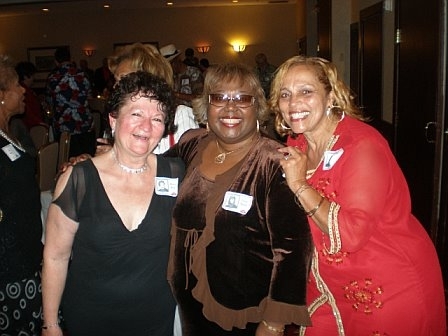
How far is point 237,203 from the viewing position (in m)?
1.94

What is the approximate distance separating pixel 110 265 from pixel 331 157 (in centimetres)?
102

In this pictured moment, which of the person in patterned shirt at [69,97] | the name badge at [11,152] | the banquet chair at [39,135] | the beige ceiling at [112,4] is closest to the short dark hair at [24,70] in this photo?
the person in patterned shirt at [69,97]

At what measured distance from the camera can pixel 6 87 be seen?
104 inches

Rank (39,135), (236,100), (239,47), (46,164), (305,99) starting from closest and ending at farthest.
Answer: (305,99), (236,100), (46,164), (39,135), (239,47)

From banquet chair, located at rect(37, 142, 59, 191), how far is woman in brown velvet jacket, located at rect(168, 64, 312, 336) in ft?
7.42

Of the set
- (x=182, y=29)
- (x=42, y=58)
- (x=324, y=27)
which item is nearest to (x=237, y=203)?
(x=324, y=27)

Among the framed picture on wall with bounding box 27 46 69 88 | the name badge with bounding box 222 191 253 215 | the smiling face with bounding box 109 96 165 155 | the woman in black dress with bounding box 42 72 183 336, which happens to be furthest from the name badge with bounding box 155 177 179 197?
the framed picture on wall with bounding box 27 46 69 88

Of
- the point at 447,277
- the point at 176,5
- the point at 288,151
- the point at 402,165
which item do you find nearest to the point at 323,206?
the point at 288,151

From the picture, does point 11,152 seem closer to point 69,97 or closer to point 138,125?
point 138,125

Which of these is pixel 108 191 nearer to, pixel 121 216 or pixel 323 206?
pixel 121 216

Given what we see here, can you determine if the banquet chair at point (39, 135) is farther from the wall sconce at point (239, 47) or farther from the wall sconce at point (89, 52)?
the wall sconce at point (89, 52)

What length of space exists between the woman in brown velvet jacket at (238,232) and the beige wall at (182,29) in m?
14.2

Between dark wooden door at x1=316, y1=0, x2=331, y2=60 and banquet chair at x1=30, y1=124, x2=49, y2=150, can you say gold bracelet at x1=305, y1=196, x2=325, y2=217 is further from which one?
dark wooden door at x1=316, y1=0, x2=331, y2=60

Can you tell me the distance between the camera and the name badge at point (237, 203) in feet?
6.33
